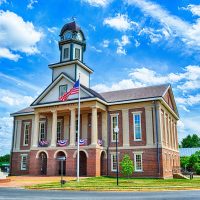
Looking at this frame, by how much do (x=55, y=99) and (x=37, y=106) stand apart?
274 centimetres

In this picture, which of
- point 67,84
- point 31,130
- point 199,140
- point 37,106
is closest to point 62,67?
point 67,84

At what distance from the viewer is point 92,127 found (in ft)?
112

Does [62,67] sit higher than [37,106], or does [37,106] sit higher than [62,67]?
[62,67]

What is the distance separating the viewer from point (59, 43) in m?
42.4

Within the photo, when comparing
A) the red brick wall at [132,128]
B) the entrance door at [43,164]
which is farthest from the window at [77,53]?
the entrance door at [43,164]

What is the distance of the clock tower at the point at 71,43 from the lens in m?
41.3

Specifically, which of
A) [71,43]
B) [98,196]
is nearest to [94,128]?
[71,43]

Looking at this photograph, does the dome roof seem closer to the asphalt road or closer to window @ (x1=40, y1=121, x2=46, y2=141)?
window @ (x1=40, y1=121, x2=46, y2=141)

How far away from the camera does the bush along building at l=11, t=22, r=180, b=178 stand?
33.8 meters

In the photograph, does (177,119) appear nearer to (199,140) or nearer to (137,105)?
(137,105)

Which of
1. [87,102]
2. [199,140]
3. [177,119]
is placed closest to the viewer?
[87,102]

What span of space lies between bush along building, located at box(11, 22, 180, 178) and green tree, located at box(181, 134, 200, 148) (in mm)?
81277

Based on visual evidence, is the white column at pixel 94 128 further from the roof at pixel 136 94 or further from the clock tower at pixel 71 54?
the clock tower at pixel 71 54

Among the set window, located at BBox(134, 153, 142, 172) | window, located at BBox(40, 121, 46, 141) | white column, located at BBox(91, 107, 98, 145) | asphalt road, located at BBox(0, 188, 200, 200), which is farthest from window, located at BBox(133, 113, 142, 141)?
asphalt road, located at BBox(0, 188, 200, 200)
